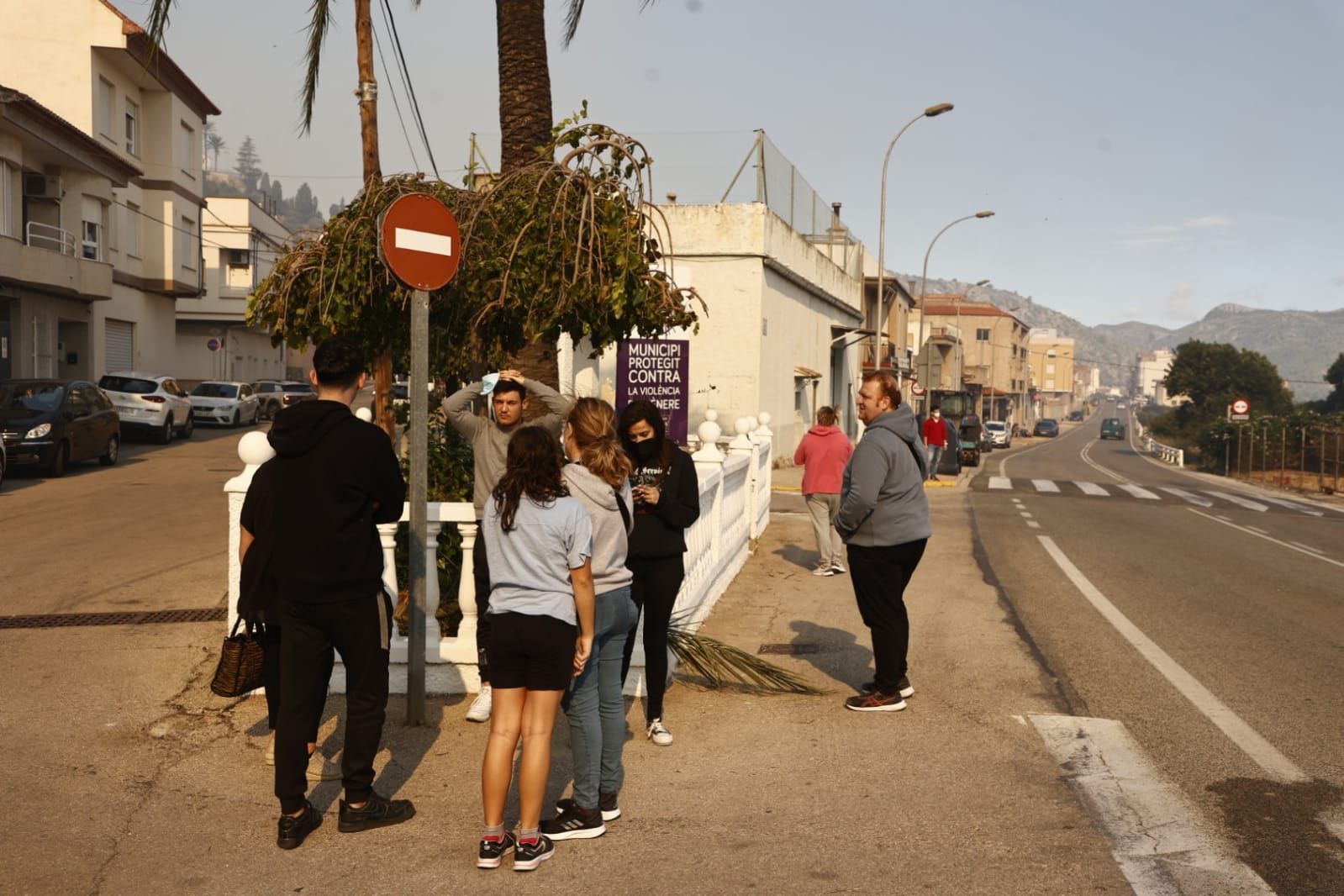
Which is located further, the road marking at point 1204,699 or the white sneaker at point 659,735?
the white sneaker at point 659,735

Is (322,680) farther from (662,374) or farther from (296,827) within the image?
(662,374)

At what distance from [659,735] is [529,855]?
67.2 inches

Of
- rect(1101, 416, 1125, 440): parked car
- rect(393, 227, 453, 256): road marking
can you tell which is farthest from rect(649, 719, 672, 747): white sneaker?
rect(1101, 416, 1125, 440): parked car

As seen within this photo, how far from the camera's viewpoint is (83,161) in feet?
104

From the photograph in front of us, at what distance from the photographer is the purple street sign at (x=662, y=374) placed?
48.2 feet

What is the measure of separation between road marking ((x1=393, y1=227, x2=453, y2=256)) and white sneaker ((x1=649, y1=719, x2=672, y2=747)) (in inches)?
103

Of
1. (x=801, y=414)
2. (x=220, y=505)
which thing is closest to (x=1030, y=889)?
(x=220, y=505)

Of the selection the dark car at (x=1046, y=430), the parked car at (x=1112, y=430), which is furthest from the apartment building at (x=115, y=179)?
the parked car at (x=1112, y=430)

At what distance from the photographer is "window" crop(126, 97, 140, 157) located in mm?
38594

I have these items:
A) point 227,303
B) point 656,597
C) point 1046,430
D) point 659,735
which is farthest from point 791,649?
point 1046,430

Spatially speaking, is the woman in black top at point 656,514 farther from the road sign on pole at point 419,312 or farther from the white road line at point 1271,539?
the white road line at point 1271,539

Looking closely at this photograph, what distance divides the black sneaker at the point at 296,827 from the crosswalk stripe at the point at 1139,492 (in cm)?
2455

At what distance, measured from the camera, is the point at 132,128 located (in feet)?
128

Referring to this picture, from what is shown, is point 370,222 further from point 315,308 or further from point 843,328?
point 843,328
